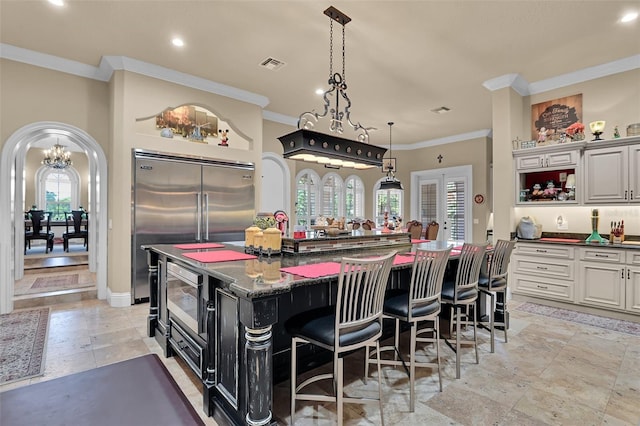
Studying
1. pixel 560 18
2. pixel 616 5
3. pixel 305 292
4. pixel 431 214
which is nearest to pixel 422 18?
pixel 560 18

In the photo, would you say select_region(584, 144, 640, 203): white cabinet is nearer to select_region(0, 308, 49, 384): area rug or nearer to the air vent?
the air vent

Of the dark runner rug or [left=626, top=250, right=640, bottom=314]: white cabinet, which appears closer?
the dark runner rug

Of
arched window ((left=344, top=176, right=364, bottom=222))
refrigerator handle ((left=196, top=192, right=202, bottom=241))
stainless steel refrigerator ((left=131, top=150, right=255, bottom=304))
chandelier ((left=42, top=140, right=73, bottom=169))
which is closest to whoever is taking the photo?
stainless steel refrigerator ((left=131, top=150, right=255, bottom=304))

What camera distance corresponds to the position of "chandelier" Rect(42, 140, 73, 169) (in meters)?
9.03

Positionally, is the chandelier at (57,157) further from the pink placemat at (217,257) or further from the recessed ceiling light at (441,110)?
the recessed ceiling light at (441,110)

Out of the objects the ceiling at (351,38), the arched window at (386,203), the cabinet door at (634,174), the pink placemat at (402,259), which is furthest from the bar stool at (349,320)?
the arched window at (386,203)

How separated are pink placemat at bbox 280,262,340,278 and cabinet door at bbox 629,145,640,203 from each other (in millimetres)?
4019

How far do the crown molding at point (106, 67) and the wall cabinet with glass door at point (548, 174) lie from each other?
454cm

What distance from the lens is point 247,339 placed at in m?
1.64

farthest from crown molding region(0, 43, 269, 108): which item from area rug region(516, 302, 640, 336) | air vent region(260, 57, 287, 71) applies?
area rug region(516, 302, 640, 336)

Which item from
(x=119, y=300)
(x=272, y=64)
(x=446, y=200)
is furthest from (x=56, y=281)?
(x=446, y=200)

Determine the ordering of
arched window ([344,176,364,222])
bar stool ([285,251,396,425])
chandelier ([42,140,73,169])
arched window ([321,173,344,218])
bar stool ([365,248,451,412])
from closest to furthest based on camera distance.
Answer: bar stool ([285,251,396,425])
bar stool ([365,248,451,412])
arched window ([321,173,344,218])
chandelier ([42,140,73,169])
arched window ([344,176,364,222])

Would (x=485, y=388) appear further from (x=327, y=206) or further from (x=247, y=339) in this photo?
(x=327, y=206)

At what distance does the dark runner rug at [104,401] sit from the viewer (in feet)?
6.33
